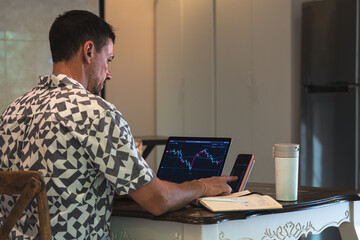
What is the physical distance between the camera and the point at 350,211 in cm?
187

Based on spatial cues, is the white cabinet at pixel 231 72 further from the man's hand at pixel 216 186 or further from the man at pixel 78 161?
the man at pixel 78 161

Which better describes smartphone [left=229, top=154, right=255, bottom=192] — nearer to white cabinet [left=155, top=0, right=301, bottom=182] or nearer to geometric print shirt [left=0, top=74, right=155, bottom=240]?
geometric print shirt [left=0, top=74, right=155, bottom=240]

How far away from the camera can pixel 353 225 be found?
188 cm

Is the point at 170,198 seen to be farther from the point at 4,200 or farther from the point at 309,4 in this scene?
the point at 309,4

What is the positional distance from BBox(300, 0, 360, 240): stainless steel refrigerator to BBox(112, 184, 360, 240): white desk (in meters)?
2.29

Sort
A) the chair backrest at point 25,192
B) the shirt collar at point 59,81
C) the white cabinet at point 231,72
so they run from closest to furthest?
the chair backrest at point 25,192 < the shirt collar at point 59,81 < the white cabinet at point 231,72

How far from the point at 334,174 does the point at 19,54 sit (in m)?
2.84

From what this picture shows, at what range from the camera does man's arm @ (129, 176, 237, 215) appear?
1452 millimetres

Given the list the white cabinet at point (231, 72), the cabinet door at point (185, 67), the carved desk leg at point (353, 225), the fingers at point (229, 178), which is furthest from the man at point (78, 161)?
the cabinet door at point (185, 67)

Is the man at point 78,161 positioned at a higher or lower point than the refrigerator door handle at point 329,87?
lower

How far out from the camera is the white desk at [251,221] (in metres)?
1.48

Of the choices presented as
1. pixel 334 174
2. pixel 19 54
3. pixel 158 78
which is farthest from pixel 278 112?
pixel 19 54

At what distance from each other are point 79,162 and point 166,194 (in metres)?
0.24

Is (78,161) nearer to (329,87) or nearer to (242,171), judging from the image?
(242,171)
